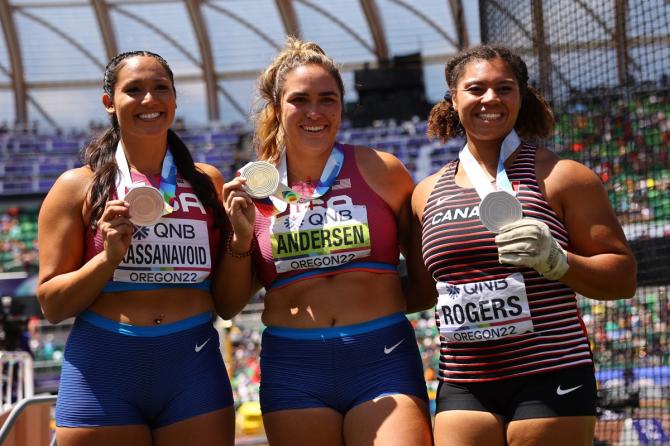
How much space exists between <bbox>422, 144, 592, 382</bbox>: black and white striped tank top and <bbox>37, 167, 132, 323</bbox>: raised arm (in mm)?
1099

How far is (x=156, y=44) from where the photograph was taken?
27.6 m

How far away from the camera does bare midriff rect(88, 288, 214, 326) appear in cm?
315

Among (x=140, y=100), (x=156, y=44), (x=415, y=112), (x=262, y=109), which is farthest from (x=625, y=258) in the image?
(x=156, y=44)

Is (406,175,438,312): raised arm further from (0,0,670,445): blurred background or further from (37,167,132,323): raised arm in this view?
(0,0,670,445): blurred background

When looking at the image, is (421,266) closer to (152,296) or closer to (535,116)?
(535,116)

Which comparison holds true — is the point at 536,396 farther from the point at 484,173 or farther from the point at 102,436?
the point at 102,436

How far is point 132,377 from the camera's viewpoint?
3105 millimetres

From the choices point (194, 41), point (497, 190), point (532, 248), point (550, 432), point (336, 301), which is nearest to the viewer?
point (532, 248)

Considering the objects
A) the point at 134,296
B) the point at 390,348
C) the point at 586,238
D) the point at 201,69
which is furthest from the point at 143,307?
the point at 201,69

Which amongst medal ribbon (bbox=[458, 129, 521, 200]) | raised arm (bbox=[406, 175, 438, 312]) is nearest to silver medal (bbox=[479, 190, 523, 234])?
medal ribbon (bbox=[458, 129, 521, 200])

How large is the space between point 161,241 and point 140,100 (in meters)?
0.54

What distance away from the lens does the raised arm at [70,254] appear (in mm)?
3000

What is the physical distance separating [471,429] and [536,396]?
0.24 meters

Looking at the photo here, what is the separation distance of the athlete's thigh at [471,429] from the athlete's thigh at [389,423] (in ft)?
0.36
